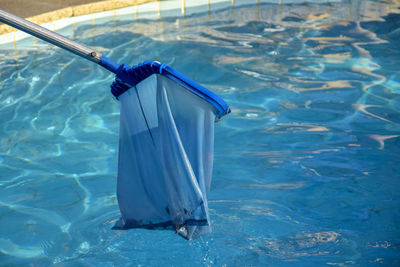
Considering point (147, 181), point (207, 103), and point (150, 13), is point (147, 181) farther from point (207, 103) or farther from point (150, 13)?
point (150, 13)

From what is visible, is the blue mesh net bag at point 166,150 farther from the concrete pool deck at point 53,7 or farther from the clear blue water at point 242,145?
the concrete pool deck at point 53,7

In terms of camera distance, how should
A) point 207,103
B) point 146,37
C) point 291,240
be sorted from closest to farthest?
point 207,103, point 291,240, point 146,37

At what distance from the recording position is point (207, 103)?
2.20 m

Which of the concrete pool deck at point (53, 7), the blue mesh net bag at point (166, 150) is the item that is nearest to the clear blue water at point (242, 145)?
the concrete pool deck at point (53, 7)

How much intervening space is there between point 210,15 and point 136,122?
4.75 meters

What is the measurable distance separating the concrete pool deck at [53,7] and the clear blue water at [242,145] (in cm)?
25

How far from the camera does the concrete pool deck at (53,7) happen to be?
6223mm

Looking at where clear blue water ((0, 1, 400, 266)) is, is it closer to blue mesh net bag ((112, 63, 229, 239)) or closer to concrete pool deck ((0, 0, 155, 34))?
concrete pool deck ((0, 0, 155, 34))

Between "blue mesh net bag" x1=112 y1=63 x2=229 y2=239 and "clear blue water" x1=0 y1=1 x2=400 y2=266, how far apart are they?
0.47 meters

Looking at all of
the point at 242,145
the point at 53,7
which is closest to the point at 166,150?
the point at 242,145

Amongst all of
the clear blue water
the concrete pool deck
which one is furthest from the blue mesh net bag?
the concrete pool deck

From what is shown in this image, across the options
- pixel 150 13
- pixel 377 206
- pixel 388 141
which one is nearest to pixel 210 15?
pixel 150 13

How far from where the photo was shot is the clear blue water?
9.64ft

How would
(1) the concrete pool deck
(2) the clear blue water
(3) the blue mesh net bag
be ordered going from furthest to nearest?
(1) the concrete pool deck → (2) the clear blue water → (3) the blue mesh net bag
